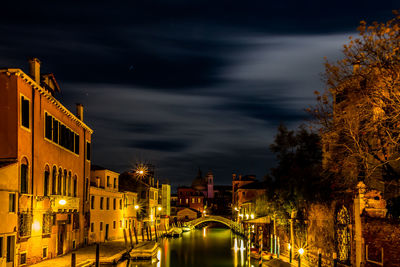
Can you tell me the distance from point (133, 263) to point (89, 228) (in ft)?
18.0

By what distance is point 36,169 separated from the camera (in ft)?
69.0

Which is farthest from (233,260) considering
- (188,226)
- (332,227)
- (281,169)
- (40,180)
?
(188,226)

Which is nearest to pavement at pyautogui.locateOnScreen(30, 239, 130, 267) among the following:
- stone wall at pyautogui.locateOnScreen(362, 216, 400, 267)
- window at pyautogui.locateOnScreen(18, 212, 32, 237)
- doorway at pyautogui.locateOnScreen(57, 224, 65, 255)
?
doorway at pyautogui.locateOnScreen(57, 224, 65, 255)

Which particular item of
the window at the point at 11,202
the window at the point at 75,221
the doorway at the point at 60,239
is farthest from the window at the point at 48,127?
the window at the point at 75,221

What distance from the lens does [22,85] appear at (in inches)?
753

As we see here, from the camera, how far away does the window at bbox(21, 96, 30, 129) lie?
63.0 ft

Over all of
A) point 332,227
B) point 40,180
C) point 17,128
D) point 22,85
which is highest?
point 22,85

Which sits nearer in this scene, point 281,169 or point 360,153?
point 360,153

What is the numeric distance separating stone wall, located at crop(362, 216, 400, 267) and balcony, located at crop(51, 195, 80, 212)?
13982 millimetres

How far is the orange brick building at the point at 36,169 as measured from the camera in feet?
59.7

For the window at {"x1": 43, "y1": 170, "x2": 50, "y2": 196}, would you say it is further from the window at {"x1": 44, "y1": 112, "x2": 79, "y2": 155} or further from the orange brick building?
the window at {"x1": 44, "y1": 112, "x2": 79, "y2": 155}

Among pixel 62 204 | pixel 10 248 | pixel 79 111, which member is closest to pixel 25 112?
pixel 10 248

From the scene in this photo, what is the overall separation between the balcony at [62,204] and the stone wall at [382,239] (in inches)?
550

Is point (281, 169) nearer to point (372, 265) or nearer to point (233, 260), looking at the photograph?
point (233, 260)
